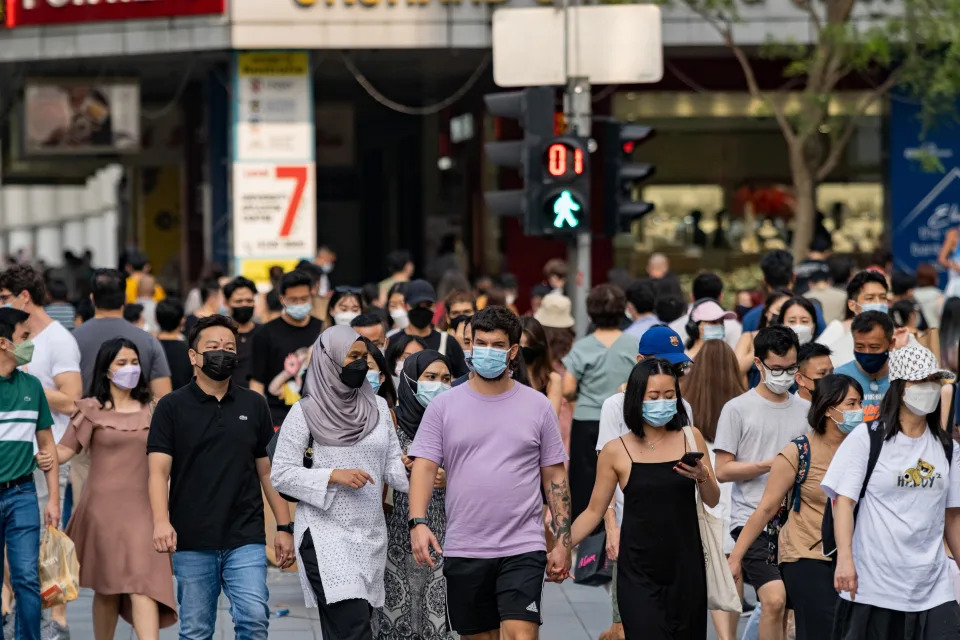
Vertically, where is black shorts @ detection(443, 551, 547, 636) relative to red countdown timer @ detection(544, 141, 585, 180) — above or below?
below

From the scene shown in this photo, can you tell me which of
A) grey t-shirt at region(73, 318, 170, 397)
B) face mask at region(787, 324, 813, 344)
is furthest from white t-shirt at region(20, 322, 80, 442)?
face mask at region(787, 324, 813, 344)

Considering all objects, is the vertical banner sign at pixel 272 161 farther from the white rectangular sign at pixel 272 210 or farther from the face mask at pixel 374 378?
the face mask at pixel 374 378

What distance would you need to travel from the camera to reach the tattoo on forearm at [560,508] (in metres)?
7.44

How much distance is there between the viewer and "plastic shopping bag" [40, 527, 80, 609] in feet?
27.9

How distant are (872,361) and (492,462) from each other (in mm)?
2321

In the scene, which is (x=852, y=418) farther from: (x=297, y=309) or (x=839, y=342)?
(x=297, y=309)

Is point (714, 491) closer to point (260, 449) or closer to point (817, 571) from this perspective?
point (817, 571)

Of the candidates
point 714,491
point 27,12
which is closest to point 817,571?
point 714,491

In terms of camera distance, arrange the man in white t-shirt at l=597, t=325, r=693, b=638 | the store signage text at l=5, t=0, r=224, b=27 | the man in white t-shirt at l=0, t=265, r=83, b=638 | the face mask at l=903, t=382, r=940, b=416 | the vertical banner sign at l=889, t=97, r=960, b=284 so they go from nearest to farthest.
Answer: the face mask at l=903, t=382, r=940, b=416 → the man in white t-shirt at l=597, t=325, r=693, b=638 → the man in white t-shirt at l=0, t=265, r=83, b=638 → the store signage text at l=5, t=0, r=224, b=27 → the vertical banner sign at l=889, t=97, r=960, b=284

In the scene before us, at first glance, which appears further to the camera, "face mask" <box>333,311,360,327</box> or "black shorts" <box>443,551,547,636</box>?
"face mask" <box>333,311,360,327</box>

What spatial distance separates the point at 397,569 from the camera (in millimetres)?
8227

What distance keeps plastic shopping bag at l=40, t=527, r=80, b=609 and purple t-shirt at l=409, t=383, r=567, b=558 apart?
79.4 inches

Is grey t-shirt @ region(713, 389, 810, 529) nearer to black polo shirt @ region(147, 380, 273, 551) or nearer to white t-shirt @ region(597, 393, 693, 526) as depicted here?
white t-shirt @ region(597, 393, 693, 526)

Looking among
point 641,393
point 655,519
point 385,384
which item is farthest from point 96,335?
point 655,519
